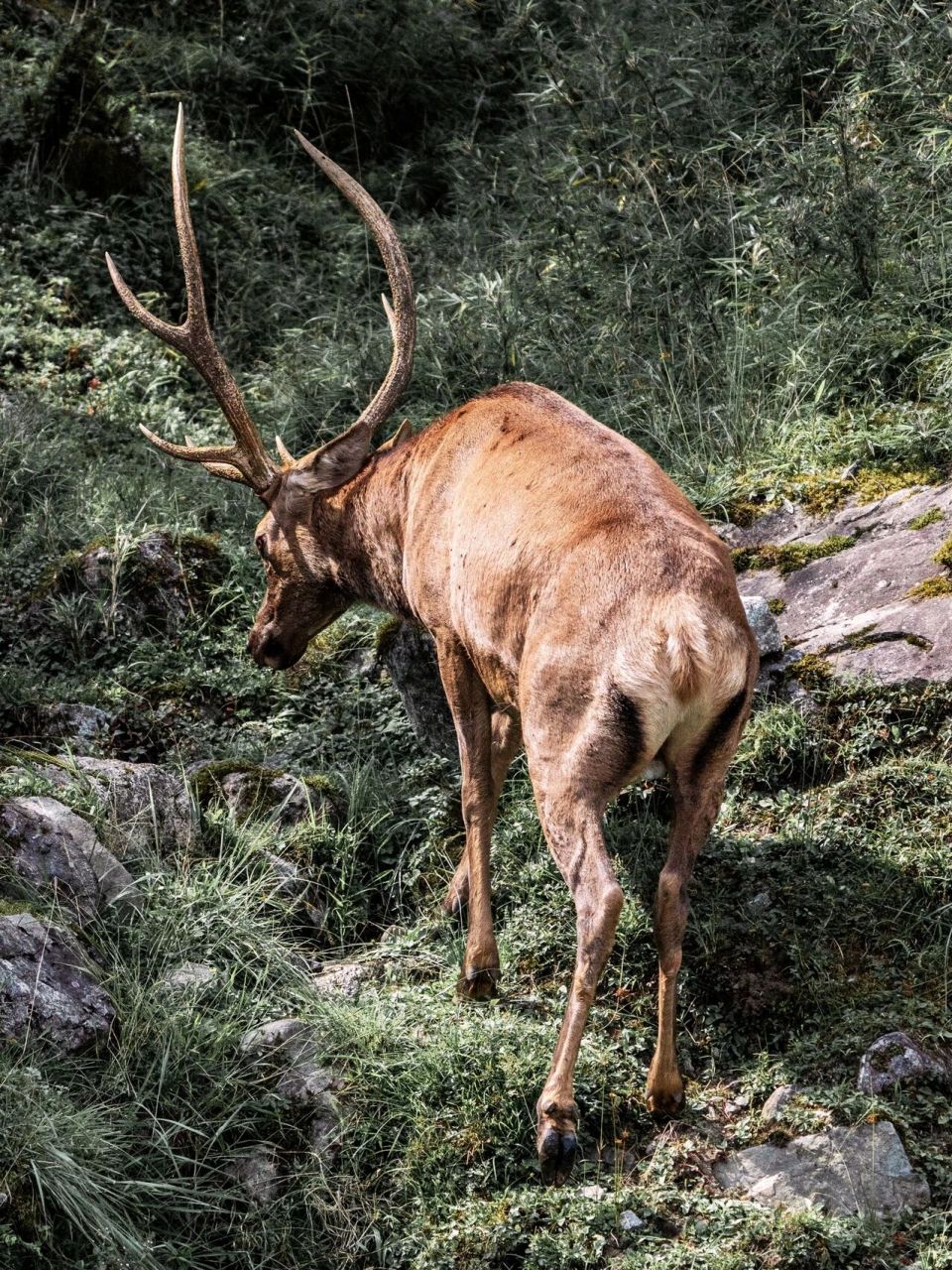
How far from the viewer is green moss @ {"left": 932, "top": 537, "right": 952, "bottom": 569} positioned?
6581 millimetres

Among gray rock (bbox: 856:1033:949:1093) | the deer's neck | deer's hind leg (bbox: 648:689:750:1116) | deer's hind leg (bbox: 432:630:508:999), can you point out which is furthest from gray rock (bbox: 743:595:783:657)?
gray rock (bbox: 856:1033:949:1093)

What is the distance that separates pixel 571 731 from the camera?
474cm

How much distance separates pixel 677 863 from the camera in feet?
15.9

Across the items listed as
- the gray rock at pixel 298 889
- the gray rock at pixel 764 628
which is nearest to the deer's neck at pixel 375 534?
the gray rock at pixel 298 889

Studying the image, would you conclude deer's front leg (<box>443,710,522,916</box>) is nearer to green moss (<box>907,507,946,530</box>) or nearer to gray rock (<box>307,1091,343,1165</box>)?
gray rock (<box>307,1091,343,1165</box>)

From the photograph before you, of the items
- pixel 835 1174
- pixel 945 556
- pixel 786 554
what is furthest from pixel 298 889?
pixel 945 556

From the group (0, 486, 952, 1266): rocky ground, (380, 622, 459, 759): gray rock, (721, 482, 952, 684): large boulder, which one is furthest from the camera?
(380, 622, 459, 759): gray rock

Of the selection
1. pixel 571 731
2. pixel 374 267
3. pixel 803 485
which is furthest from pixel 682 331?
pixel 571 731

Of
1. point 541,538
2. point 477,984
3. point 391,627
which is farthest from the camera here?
point 391,627

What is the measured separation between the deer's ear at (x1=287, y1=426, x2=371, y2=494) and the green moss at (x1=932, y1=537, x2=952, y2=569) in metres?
2.55

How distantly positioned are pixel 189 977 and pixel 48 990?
0.54 meters

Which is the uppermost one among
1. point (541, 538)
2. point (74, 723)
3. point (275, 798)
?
point (541, 538)

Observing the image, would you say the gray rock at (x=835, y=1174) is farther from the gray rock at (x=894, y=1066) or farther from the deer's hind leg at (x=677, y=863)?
the deer's hind leg at (x=677, y=863)

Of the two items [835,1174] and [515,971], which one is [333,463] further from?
[835,1174]
